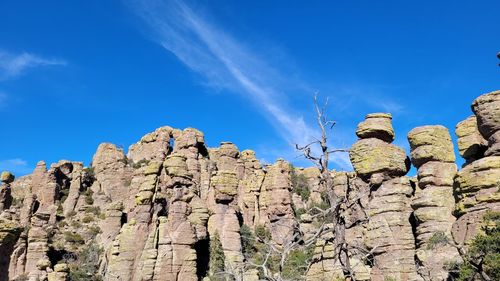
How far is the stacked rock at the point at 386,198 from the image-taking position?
27438 mm

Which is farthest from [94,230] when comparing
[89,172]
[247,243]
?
[247,243]

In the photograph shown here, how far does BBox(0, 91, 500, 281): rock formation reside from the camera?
23.3m

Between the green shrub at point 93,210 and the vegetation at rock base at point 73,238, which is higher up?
the green shrub at point 93,210

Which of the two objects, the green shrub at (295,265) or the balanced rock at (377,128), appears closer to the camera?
the green shrub at (295,265)

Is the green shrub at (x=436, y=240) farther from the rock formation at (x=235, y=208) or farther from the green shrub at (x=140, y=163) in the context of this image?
the green shrub at (x=140, y=163)

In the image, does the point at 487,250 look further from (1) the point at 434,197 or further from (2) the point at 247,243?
(2) the point at 247,243

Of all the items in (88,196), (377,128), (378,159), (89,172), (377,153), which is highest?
(89,172)

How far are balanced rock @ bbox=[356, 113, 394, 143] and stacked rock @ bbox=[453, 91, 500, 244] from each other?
6.97 m

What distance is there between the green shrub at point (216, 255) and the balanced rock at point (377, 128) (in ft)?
69.3

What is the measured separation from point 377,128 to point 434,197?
5.67 meters

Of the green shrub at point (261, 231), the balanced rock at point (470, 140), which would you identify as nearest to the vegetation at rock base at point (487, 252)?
the balanced rock at point (470, 140)

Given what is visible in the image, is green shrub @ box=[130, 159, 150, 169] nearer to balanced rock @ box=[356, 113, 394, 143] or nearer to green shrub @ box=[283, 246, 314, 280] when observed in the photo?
green shrub @ box=[283, 246, 314, 280]

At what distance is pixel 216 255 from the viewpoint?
4709 centimetres

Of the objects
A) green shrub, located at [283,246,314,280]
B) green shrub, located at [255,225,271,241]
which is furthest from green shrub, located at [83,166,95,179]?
green shrub, located at [283,246,314,280]
